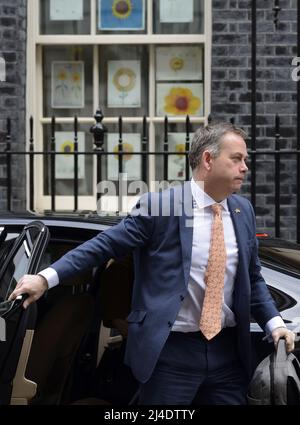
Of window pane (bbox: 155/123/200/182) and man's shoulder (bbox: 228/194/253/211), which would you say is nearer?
man's shoulder (bbox: 228/194/253/211)

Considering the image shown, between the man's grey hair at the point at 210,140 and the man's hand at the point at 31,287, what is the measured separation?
2.76ft

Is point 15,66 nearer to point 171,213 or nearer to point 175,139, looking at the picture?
point 175,139

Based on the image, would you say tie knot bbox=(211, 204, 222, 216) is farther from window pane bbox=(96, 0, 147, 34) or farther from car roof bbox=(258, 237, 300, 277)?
window pane bbox=(96, 0, 147, 34)

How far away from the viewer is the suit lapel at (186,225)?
379 cm

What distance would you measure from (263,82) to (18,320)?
5138mm

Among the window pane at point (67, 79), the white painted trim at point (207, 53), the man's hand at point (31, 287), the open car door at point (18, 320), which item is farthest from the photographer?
the window pane at point (67, 79)

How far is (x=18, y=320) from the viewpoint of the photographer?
3998 millimetres

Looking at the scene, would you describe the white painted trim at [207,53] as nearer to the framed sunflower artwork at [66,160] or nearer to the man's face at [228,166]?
the framed sunflower artwork at [66,160]

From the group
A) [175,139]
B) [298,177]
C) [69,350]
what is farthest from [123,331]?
[175,139]

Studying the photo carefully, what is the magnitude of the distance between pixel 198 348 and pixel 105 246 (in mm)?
570

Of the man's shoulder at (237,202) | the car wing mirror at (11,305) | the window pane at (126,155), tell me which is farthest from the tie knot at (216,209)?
the window pane at (126,155)

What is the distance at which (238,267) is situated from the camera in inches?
154

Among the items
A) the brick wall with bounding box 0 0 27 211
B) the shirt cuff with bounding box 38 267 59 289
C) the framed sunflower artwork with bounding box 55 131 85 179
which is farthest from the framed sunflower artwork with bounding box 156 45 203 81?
the shirt cuff with bounding box 38 267 59 289

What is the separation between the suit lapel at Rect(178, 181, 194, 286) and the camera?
3.79 meters
